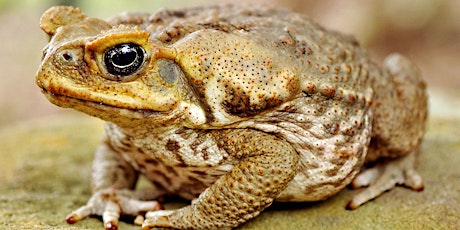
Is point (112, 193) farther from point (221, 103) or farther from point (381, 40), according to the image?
point (381, 40)

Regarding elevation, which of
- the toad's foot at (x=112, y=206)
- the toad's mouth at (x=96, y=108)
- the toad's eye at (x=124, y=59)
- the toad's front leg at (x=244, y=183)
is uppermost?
the toad's eye at (x=124, y=59)

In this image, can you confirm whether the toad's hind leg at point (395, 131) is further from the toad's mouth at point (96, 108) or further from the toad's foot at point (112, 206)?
the toad's mouth at point (96, 108)

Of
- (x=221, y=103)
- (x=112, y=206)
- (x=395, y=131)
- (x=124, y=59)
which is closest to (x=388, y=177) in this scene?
(x=395, y=131)

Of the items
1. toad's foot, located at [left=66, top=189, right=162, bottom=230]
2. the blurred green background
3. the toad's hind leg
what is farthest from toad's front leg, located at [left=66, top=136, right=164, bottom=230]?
the blurred green background

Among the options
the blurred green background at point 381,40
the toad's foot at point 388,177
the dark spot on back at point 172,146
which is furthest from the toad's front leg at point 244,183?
the blurred green background at point 381,40

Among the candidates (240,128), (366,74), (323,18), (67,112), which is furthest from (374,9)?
(240,128)

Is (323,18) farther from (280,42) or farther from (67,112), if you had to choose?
(280,42)

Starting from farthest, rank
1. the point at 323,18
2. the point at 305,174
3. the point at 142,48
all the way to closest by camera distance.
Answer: the point at 323,18
the point at 305,174
the point at 142,48
